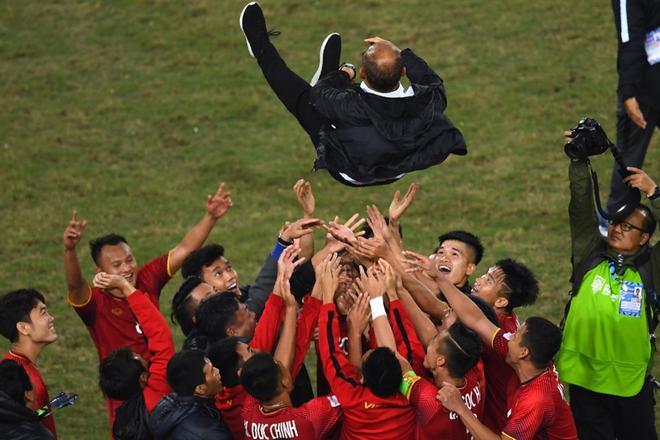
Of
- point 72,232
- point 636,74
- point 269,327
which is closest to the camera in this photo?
point 269,327

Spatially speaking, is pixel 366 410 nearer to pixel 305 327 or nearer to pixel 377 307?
pixel 377 307

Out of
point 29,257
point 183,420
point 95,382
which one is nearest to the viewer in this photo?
point 183,420

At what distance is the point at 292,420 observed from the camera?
7035mm

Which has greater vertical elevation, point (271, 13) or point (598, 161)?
point (271, 13)

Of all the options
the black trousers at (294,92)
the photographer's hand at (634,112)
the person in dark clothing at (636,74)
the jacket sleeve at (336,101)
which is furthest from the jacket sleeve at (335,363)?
the photographer's hand at (634,112)

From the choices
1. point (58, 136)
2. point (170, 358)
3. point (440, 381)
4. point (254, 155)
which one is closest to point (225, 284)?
point (170, 358)

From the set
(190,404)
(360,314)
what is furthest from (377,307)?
(190,404)

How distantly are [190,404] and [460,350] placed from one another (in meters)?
1.55

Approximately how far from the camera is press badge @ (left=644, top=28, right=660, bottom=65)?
10.8 meters

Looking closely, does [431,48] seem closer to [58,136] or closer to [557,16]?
[557,16]

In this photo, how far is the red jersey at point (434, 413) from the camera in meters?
7.00

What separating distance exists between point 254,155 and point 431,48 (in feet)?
10.4

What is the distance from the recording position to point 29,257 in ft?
44.9

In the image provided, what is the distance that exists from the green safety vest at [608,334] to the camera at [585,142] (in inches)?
29.5
